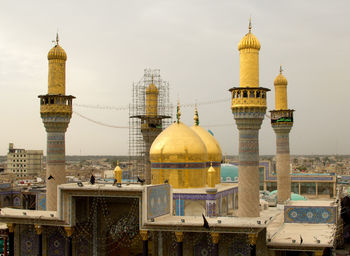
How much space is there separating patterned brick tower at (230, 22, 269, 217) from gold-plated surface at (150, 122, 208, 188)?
169 inches

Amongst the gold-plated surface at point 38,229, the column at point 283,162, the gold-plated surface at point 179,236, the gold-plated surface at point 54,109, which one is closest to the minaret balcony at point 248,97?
the gold-plated surface at point 179,236

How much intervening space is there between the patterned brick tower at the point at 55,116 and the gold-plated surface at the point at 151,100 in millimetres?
5893

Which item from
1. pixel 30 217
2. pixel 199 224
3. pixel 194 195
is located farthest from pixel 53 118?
pixel 199 224

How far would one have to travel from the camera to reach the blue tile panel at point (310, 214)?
785 inches

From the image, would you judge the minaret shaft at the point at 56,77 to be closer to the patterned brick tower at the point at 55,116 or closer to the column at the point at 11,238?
the patterned brick tower at the point at 55,116

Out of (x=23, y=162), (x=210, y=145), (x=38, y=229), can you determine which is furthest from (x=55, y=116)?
(x=23, y=162)

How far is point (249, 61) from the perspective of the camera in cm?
1981

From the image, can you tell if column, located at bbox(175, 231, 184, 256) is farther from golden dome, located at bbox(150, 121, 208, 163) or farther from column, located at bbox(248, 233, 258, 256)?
golden dome, located at bbox(150, 121, 208, 163)

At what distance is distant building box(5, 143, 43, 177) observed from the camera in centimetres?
7431

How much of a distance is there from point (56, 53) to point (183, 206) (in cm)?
967

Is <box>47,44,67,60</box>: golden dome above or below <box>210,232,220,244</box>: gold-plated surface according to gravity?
above

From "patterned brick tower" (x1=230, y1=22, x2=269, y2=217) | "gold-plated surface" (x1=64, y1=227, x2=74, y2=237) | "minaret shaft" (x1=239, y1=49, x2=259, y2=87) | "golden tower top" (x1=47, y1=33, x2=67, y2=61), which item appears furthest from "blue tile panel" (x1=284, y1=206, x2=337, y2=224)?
"golden tower top" (x1=47, y1=33, x2=67, y2=61)

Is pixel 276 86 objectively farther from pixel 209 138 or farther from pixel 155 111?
pixel 155 111

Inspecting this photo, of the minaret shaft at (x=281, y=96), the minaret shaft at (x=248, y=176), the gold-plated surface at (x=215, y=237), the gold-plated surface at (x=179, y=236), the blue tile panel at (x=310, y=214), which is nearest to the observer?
the gold-plated surface at (x=215, y=237)
